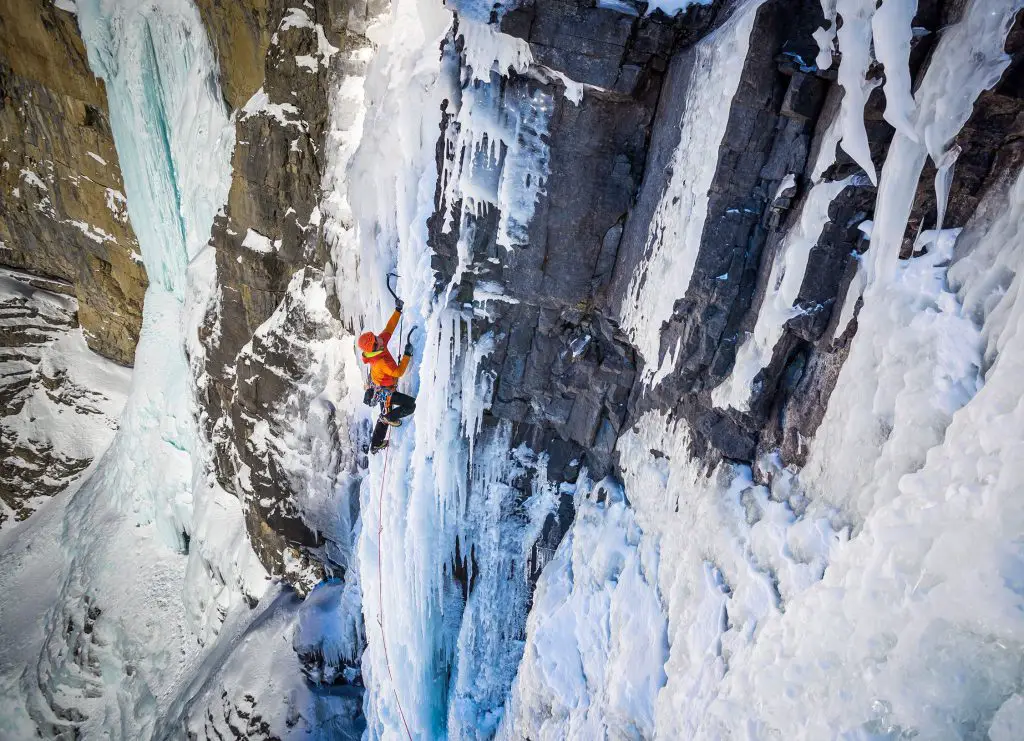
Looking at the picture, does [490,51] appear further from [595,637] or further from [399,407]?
[595,637]

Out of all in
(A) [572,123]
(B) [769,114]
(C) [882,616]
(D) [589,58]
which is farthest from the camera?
(A) [572,123]

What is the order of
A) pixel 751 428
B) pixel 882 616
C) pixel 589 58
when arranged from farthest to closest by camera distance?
pixel 589 58
pixel 751 428
pixel 882 616

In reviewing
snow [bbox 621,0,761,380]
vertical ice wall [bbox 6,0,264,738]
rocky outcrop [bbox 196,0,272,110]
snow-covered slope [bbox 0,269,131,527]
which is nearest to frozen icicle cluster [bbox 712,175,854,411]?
snow [bbox 621,0,761,380]

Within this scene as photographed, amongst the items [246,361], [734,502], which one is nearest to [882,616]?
[734,502]

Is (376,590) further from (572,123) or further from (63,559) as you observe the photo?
(63,559)

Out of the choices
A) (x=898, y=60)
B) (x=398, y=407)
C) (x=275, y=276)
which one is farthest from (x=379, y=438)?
(x=898, y=60)

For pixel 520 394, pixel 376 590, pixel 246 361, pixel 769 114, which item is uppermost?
pixel 769 114
